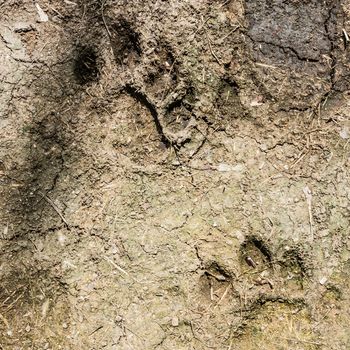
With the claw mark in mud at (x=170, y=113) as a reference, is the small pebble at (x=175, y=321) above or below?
below

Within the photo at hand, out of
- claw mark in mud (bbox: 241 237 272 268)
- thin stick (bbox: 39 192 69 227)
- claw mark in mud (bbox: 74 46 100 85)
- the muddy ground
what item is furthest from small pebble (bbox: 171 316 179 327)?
claw mark in mud (bbox: 74 46 100 85)

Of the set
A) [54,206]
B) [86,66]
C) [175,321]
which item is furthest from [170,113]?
[175,321]

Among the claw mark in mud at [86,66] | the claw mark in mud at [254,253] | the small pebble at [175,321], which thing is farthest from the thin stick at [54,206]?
the claw mark in mud at [254,253]

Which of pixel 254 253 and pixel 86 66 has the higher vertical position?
pixel 86 66

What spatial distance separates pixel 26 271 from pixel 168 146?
3.22ft

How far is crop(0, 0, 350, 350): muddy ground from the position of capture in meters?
2.37

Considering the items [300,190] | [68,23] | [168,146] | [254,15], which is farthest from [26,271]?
[254,15]

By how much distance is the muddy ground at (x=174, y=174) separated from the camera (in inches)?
93.4

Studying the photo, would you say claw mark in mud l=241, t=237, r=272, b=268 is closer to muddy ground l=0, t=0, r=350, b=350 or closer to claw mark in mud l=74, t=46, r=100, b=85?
muddy ground l=0, t=0, r=350, b=350

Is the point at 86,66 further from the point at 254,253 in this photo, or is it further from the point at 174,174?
the point at 254,253

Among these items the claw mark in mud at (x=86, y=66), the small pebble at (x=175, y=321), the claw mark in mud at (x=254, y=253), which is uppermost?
Answer: the claw mark in mud at (x=86, y=66)

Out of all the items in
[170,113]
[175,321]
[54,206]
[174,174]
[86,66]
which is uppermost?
[86,66]

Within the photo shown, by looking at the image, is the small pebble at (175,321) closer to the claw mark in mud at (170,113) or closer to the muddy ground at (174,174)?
the muddy ground at (174,174)

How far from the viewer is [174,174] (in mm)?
2430
